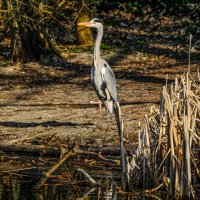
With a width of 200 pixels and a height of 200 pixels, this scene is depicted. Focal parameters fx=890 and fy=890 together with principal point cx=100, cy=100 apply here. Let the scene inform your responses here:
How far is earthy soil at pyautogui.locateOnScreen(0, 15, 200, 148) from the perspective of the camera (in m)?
14.9

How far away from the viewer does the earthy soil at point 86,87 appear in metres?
14.9

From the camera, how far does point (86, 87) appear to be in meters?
20.5

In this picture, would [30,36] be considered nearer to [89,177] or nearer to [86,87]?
[86,87]

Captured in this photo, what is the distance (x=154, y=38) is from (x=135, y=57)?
11.7 feet

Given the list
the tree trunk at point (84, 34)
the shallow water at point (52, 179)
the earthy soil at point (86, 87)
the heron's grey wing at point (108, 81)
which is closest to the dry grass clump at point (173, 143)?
the shallow water at point (52, 179)

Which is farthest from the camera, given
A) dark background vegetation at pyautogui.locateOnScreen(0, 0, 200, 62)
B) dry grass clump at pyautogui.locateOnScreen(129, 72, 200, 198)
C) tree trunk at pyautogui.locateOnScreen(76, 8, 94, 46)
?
tree trunk at pyautogui.locateOnScreen(76, 8, 94, 46)

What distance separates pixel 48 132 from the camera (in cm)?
1478

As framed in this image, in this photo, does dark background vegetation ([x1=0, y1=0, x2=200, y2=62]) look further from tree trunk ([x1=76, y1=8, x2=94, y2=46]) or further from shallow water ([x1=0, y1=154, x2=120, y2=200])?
shallow water ([x1=0, y1=154, x2=120, y2=200])

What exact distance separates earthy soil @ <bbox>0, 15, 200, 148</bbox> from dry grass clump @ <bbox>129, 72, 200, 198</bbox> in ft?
11.2

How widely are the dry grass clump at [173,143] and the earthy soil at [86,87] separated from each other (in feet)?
11.2

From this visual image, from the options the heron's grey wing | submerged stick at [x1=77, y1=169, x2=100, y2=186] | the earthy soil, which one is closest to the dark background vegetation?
the earthy soil

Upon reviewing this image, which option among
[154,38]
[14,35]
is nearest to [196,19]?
[154,38]

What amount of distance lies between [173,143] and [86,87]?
1081 centimetres

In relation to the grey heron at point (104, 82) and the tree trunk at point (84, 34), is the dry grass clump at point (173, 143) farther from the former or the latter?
the tree trunk at point (84, 34)
